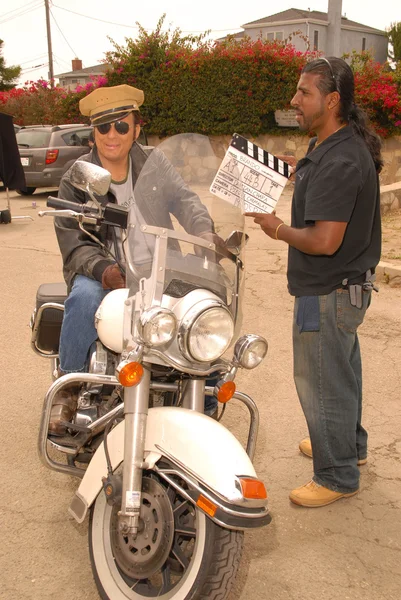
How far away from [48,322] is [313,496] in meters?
1.59

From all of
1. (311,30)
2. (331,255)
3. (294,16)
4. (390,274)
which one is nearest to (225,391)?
(331,255)

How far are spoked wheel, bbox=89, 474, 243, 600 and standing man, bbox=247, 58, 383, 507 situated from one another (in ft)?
3.25

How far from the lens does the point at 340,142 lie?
311 centimetres

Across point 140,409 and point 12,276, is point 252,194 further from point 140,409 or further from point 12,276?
point 12,276

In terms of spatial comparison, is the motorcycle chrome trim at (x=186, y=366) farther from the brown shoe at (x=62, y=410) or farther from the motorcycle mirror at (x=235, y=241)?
the brown shoe at (x=62, y=410)

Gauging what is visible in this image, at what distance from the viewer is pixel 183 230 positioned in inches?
104

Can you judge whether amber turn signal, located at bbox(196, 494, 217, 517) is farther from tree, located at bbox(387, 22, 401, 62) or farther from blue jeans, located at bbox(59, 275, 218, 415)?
tree, located at bbox(387, 22, 401, 62)

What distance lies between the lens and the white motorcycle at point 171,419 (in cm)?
235

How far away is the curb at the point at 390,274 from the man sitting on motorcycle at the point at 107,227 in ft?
14.5

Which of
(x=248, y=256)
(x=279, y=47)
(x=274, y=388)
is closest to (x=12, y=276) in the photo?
(x=248, y=256)

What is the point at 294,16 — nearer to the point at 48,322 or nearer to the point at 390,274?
the point at 390,274

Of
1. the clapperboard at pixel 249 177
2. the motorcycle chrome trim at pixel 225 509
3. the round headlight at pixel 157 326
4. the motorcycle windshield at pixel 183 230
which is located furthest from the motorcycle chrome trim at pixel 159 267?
the motorcycle chrome trim at pixel 225 509

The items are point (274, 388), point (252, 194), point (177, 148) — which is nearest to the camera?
point (177, 148)

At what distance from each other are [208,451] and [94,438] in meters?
0.90
